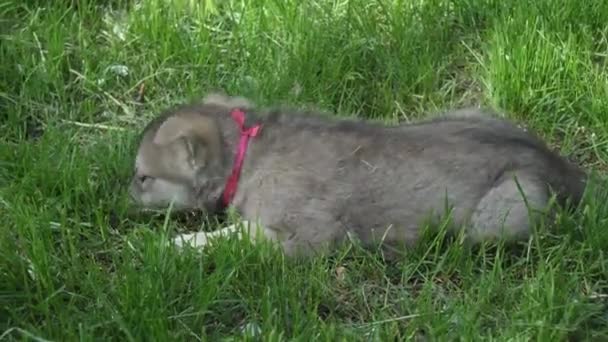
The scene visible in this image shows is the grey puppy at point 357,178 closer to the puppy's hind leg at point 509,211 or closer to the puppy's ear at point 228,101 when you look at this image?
the puppy's hind leg at point 509,211

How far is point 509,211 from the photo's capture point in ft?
14.2

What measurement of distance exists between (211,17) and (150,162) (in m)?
1.45

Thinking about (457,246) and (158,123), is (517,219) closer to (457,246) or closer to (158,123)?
(457,246)

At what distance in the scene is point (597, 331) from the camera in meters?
3.95

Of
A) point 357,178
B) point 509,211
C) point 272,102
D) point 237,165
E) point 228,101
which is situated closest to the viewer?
point 509,211

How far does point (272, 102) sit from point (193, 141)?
0.70 m

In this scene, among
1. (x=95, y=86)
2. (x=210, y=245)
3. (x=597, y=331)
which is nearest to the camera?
(x=597, y=331)

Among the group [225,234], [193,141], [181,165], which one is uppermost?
[193,141]

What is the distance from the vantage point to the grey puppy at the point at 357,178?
171 inches

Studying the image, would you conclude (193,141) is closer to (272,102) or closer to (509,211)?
(272,102)

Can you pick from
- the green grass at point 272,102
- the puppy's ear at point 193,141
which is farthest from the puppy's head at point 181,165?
the green grass at point 272,102

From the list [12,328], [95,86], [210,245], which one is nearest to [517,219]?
[210,245]

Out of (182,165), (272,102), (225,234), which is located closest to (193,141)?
(182,165)

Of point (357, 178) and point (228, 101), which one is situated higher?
point (228, 101)
